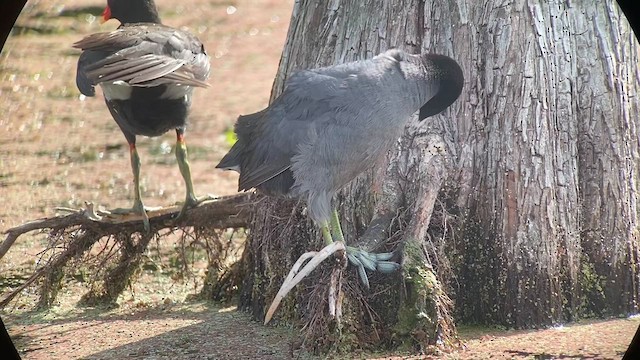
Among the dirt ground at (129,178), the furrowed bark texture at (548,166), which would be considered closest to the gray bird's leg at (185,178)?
the dirt ground at (129,178)

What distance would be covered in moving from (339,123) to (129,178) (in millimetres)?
2720

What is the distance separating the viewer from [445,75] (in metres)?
3.32

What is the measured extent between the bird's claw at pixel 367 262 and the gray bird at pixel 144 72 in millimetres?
943

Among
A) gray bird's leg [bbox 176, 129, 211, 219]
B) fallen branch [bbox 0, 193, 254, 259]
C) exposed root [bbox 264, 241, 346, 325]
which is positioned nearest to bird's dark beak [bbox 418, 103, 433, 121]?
exposed root [bbox 264, 241, 346, 325]

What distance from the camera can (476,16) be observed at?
11.3 ft

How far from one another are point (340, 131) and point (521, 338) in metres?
1.02

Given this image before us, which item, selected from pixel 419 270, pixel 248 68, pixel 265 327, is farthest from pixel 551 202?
pixel 248 68

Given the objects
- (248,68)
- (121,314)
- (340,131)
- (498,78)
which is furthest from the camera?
(248,68)

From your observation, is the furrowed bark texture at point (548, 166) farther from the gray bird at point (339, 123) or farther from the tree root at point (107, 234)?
the tree root at point (107, 234)

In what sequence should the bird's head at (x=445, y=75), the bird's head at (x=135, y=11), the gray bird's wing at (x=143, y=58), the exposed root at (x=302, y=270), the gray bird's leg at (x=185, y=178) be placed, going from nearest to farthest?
the exposed root at (x=302, y=270) < the bird's head at (x=445, y=75) < the gray bird's wing at (x=143, y=58) < the gray bird's leg at (x=185, y=178) < the bird's head at (x=135, y=11)

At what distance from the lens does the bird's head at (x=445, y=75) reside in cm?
332

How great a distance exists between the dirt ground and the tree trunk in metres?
0.17

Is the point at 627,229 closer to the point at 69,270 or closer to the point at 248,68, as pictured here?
the point at 69,270

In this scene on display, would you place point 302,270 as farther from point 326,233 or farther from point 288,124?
point 288,124
